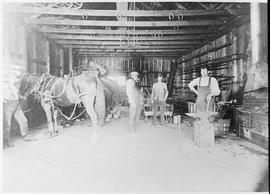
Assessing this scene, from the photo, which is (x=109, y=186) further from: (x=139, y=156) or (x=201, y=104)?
(x=201, y=104)

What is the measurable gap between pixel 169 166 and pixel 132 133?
2.56 metres

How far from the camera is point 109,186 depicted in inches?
125

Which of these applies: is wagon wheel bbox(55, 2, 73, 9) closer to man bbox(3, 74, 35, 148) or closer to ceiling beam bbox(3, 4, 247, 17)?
ceiling beam bbox(3, 4, 247, 17)

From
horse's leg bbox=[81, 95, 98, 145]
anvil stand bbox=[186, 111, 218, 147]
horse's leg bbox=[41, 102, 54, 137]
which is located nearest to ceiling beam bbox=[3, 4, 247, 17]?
horse's leg bbox=[81, 95, 98, 145]

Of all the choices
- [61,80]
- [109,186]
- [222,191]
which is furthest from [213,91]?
[61,80]

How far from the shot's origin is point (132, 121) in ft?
21.0

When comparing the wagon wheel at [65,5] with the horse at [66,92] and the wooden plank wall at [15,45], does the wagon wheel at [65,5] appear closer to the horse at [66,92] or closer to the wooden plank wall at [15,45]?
the wooden plank wall at [15,45]

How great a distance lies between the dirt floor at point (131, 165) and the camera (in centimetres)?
320

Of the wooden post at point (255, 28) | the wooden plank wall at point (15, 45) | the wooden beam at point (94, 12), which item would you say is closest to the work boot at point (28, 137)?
the wooden plank wall at point (15, 45)

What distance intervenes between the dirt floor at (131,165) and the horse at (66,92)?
0.71m

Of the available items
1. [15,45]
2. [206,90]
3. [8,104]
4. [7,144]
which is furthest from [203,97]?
[15,45]

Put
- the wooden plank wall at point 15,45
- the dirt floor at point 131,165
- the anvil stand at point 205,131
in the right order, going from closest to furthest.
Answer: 1. the dirt floor at point 131,165
2. the anvil stand at point 205,131
3. the wooden plank wall at point 15,45

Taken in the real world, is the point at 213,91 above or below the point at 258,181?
A: above

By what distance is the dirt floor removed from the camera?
3.20m
